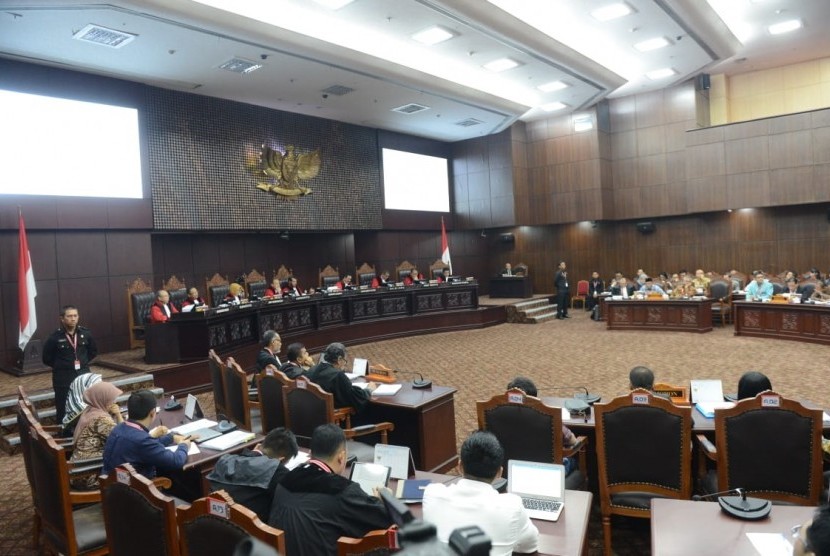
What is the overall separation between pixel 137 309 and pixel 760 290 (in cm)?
1110

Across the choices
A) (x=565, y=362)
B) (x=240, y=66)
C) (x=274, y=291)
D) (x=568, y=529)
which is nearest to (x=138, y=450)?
(x=568, y=529)

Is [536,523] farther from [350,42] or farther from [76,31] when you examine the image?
[350,42]

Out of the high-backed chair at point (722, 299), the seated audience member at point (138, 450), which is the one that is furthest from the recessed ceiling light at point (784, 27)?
the seated audience member at point (138, 450)

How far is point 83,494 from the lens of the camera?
2.80 m

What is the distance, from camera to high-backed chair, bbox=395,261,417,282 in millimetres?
14200

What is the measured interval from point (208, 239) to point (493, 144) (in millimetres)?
8325

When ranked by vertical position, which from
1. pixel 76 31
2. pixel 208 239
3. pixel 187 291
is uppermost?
pixel 76 31

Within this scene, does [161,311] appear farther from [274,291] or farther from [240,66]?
[240,66]

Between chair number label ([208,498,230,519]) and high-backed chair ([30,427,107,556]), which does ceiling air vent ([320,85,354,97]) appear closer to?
high-backed chair ([30,427,107,556])

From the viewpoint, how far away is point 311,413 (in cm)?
387

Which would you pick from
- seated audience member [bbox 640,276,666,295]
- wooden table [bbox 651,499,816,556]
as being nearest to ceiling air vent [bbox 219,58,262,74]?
wooden table [bbox 651,499,816,556]

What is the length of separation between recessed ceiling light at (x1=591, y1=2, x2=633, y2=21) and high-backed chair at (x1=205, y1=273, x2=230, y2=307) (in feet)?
27.4

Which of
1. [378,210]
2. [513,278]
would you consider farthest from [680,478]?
[513,278]

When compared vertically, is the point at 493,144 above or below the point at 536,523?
above
